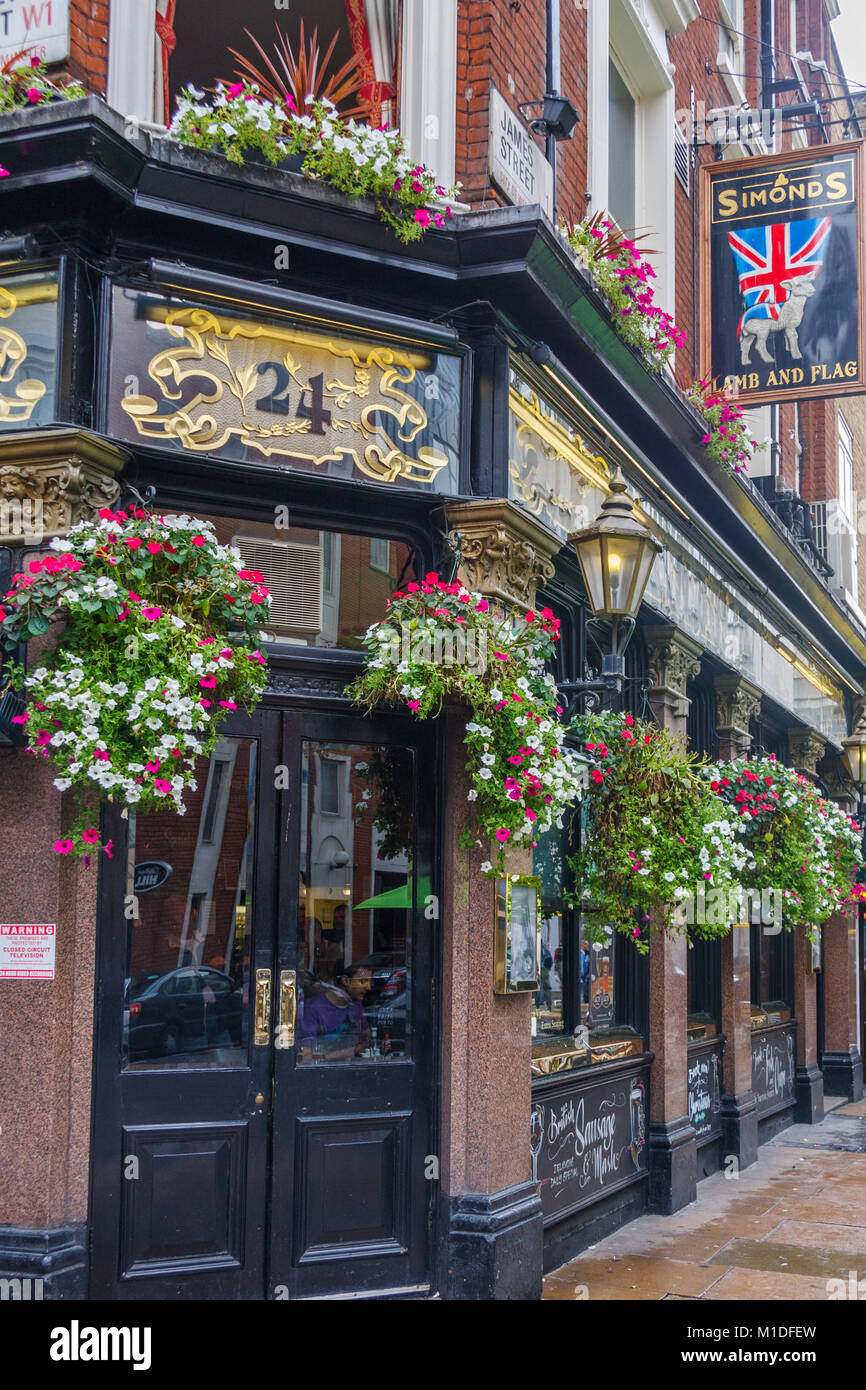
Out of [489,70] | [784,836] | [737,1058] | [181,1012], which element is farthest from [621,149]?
[181,1012]

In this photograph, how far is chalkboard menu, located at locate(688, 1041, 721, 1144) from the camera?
11031mm

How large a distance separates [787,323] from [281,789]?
720 cm

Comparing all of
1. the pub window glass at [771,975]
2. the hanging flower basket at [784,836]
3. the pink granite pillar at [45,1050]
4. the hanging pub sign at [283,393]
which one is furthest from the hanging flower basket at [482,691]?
the pub window glass at [771,975]

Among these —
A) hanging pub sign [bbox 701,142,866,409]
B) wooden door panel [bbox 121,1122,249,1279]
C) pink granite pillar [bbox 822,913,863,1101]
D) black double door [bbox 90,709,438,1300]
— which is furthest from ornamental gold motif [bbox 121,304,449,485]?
pink granite pillar [bbox 822,913,863,1101]

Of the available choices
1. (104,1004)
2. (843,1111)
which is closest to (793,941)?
(843,1111)

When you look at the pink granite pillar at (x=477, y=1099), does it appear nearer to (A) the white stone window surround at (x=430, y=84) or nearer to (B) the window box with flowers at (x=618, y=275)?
(A) the white stone window surround at (x=430, y=84)

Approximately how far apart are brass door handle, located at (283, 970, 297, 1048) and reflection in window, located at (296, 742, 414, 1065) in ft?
0.23

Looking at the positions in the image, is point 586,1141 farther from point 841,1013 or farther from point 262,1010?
point 841,1013

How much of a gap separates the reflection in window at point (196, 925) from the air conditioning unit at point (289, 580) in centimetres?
68

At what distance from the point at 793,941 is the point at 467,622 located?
10420mm

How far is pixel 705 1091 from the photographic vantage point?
37.4ft

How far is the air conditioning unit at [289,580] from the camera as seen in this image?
6.72 meters
